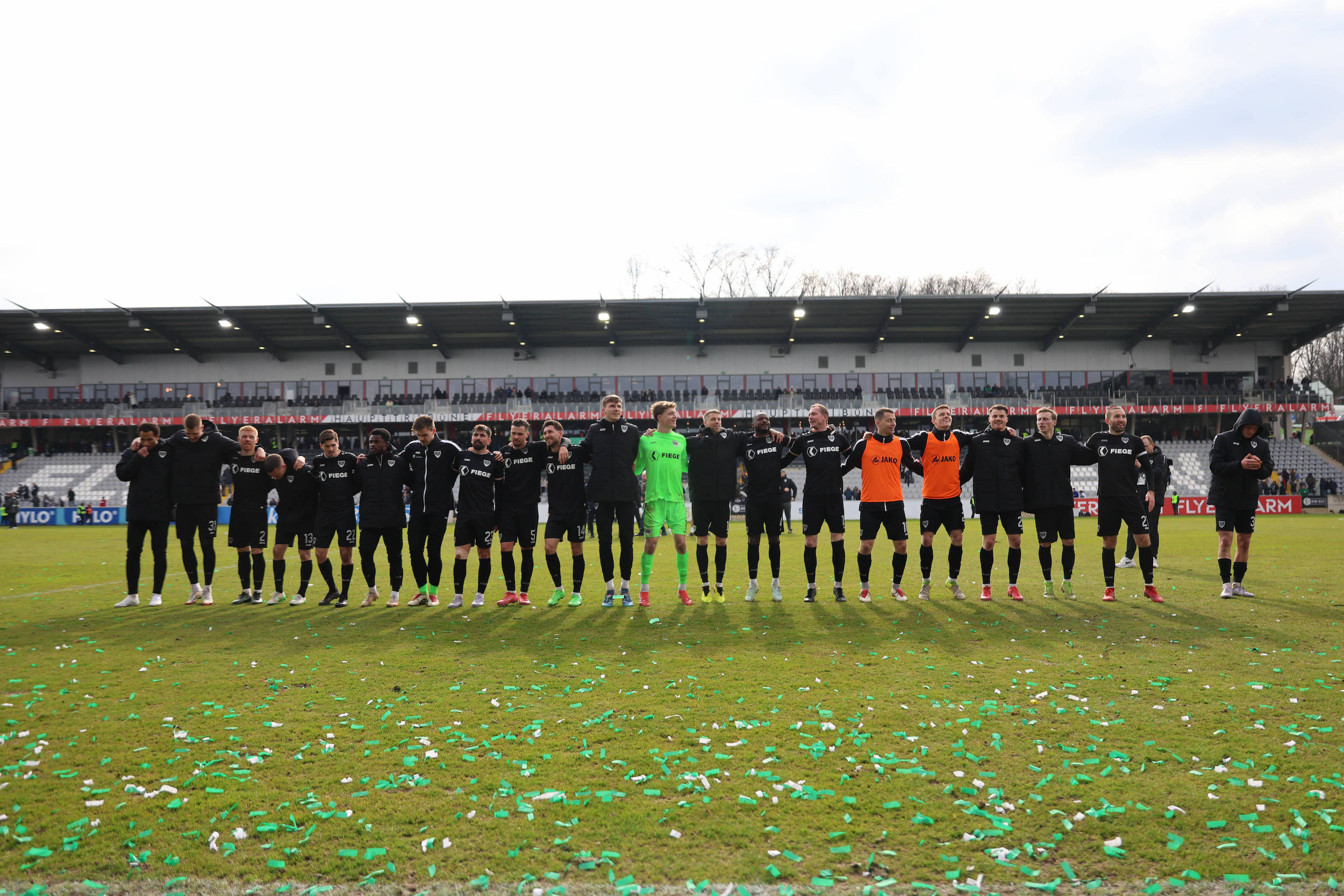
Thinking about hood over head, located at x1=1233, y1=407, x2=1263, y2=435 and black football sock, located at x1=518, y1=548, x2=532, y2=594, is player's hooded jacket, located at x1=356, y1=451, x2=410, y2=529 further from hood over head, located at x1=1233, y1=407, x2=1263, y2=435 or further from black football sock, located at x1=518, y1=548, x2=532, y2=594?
hood over head, located at x1=1233, y1=407, x2=1263, y2=435

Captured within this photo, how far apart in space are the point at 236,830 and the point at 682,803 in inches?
71.0

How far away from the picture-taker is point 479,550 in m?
8.66

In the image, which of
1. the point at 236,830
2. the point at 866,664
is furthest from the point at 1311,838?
the point at 236,830

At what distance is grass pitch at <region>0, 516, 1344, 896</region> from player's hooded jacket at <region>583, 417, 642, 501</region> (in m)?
1.71

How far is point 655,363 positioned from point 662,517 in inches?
1623

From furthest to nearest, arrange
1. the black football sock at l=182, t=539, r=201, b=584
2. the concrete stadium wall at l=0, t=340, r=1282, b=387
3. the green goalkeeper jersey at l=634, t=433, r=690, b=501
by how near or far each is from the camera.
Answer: the concrete stadium wall at l=0, t=340, r=1282, b=387
the black football sock at l=182, t=539, r=201, b=584
the green goalkeeper jersey at l=634, t=433, r=690, b=501

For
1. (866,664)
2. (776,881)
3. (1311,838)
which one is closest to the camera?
(776,881)

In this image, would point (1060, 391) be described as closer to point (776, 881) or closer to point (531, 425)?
point (531, 425)

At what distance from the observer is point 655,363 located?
49.4 metres

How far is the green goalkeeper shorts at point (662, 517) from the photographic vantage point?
28.5ft

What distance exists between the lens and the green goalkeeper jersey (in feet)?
28.7

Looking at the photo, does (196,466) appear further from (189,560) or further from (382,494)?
(382,494)

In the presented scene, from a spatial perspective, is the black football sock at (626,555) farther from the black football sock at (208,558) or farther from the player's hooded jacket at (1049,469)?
the black football sock at (208,558)

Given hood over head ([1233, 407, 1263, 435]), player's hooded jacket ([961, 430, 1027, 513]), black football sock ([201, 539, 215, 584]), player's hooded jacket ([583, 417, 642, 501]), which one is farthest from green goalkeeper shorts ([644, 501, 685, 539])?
hood over head ([1233, 407, 1263, 435])
